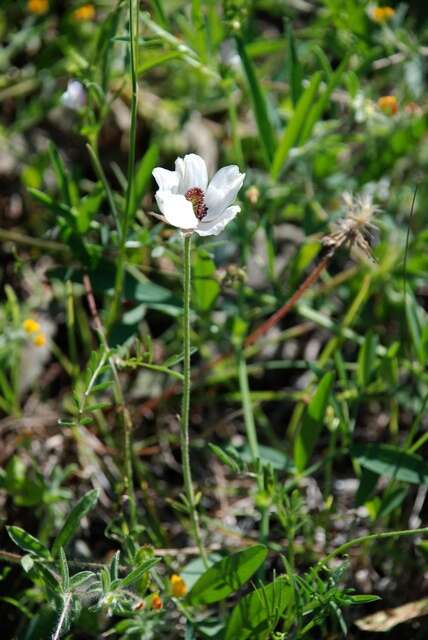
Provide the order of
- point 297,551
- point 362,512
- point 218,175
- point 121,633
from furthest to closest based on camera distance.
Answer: point 362,512 → point 297,551 → point 121,633 → point 218,175

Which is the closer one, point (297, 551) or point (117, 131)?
point (297, 551)

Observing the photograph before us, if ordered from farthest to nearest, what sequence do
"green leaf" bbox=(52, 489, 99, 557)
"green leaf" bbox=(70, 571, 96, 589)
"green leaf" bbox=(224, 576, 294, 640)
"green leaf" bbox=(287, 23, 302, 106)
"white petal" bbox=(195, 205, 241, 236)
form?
1. "green leaf" bbox=(287, 23, 302, 106)
2. "green leaf" bbox=(52, 489, 99, 557)
3. "green leaf" bbox=(224, 576, 294, 640)
4. "green leaf" bbox=(70, 571, 96, 589)
5. "white petal" bbox=(195, 205, 241, 236)

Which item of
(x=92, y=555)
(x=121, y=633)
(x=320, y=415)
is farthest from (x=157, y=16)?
(x=121, y=633)

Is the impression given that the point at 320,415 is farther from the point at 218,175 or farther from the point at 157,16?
the point at 157,16

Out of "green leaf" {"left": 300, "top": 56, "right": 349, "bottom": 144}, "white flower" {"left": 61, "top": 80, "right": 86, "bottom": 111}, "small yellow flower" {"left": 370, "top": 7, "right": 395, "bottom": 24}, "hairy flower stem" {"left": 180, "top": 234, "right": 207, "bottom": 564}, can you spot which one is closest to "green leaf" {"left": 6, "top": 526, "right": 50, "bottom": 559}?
"hairy flower stem" {"left": 180, "top": 234, "right": 207, "bottom": 564}

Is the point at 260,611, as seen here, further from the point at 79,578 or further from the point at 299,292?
the point at 299,292

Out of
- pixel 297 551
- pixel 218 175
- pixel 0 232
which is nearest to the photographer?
pixel 218 175

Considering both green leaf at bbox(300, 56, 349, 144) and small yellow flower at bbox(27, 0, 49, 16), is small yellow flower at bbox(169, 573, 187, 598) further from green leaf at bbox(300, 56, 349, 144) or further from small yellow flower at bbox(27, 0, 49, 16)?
small yellow flower at bbox(27, 0, 49, 16)

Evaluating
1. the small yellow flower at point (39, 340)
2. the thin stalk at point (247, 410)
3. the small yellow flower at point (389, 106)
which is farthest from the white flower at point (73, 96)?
the small yellow flower at point (389, 106)
